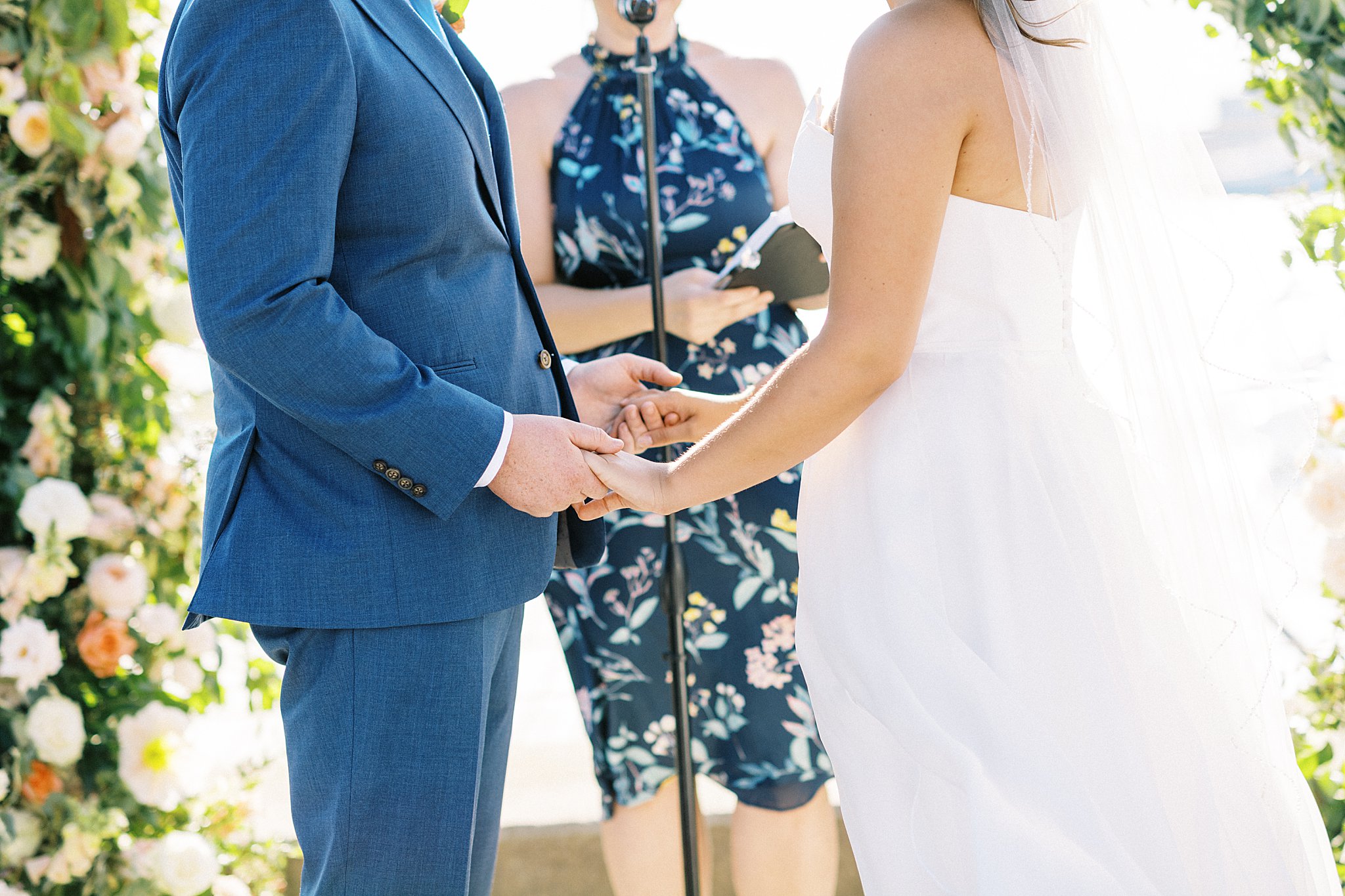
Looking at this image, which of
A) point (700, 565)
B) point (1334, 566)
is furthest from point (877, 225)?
point (1334, 566)

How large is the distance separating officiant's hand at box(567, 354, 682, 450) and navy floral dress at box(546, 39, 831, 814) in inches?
13.7

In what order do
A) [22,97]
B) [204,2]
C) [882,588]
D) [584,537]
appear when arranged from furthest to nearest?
[22,97]
[584,537]
[882,588]
[204,2]

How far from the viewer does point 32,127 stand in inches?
79.6

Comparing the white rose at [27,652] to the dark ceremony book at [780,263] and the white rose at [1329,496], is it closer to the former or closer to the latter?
the dark ceremony book at [780,263]

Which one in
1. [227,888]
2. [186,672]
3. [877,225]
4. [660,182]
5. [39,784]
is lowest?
[227,888]

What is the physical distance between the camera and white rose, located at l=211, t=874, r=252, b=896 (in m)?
2.25

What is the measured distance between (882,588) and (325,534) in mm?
Result: 696

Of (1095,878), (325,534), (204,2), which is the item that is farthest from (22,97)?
(1095,878)

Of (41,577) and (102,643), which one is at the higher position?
(41,577)

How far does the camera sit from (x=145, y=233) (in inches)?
85.0

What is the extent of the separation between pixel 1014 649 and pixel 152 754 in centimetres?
155

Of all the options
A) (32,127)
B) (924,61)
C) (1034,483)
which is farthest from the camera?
(32,127)

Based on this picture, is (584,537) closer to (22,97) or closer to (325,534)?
(325,534)

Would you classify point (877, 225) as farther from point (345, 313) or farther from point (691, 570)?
point (691, 570)
